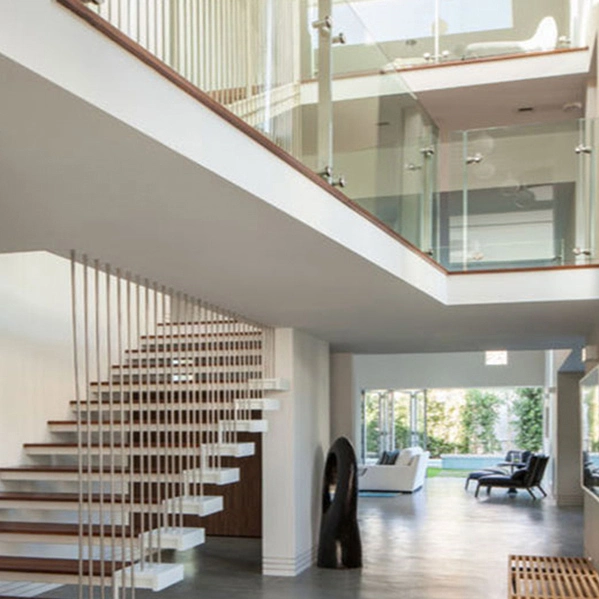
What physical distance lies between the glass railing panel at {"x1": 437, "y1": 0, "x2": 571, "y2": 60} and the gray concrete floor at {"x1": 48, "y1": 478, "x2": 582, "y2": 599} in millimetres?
5351

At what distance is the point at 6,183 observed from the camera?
321 centimetres

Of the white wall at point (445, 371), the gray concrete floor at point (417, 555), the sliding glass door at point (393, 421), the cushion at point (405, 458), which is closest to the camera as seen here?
the gray concrete floor at point (417, 555)

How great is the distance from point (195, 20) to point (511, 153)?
3939mm

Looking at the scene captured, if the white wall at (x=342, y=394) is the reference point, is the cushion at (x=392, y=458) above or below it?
below

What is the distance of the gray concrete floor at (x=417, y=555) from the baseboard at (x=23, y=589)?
30.8 inches

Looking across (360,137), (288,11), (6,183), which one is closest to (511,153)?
(360,137)

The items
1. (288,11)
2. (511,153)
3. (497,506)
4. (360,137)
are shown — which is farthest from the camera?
(497,506)

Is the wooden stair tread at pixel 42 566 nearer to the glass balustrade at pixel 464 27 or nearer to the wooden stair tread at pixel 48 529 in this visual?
the wooden stair tread at pixel 48 529

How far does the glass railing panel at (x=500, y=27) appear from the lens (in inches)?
362

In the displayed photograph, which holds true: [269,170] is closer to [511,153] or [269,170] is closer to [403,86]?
[403,86]

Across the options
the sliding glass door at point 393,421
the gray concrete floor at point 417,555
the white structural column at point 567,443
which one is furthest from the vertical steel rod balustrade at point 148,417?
the sliding glass door at point 393,421

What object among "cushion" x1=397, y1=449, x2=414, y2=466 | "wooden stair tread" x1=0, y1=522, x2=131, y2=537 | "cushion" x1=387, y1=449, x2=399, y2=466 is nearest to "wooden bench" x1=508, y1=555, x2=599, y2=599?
"wooden stair tread" x1=0, y1=522, x2=131, y2=537

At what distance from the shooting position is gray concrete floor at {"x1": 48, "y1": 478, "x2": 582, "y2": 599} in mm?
7180

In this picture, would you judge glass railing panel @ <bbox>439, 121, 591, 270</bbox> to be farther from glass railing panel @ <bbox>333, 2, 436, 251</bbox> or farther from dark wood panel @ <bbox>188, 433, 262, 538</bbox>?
dark wood panel @ <bbox>188, 433, 262, 538</bbox>
